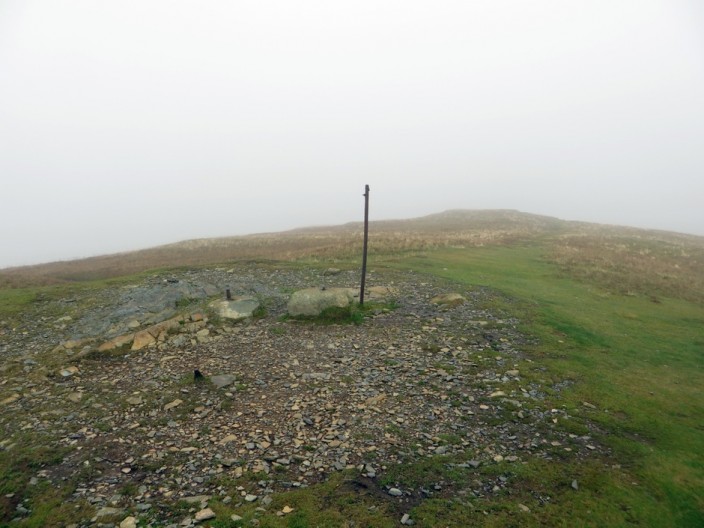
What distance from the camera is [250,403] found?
12453 millimetres

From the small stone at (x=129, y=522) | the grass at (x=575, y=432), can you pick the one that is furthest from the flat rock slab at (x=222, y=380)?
the small stone at (x=129, y=522)

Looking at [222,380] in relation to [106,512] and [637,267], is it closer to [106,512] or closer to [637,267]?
[106,512]

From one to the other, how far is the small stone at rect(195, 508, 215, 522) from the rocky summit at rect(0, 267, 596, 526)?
0.16 ft

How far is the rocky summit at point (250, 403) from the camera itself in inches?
358

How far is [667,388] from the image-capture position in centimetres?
1368

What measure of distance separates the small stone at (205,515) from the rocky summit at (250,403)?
5cm

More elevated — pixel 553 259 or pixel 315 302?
pixel 553 259

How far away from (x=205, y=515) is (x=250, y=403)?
15.5 feet

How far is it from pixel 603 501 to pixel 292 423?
8.22m

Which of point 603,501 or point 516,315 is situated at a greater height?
point 516,315

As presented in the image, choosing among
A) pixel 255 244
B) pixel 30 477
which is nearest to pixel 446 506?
pixel 30 477

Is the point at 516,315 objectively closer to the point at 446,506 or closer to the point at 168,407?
the point at 446,506

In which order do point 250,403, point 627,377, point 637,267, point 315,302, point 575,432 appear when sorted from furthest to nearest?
point 637,267 → point 315,302 → point 627,377 → point 250,403 → point 575,432

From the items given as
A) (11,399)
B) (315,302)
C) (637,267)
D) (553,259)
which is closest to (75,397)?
(11,399)
